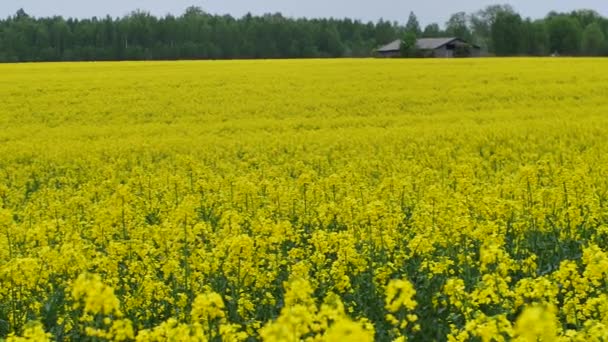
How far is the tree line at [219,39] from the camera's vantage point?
217 feet

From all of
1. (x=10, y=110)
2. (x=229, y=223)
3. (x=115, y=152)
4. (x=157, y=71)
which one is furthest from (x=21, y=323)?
(x=157, y=71)

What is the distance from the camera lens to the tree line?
66000mm

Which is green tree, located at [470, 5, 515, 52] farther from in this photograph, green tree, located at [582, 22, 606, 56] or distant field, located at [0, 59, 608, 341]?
distant field, located at [0, 59, 608, 341]

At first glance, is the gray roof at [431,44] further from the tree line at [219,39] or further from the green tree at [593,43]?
the green tree at [593,43]

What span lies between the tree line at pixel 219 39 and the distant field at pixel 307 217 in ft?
144

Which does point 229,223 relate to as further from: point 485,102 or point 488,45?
point 488,45

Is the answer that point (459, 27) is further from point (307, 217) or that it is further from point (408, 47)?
point (307, 217)

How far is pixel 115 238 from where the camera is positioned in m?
7.84

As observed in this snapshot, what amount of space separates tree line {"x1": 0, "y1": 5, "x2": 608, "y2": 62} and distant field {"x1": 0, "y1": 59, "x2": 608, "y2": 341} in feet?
144

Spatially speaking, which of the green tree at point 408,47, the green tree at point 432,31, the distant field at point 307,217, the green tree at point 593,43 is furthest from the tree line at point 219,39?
the distant field at point 307,217

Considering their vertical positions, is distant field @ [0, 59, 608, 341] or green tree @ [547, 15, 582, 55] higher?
green tree @ [547, 15, 582, 55]

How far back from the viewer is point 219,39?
7075 cm

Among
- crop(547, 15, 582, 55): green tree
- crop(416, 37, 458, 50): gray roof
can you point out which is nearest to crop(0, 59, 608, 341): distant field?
crop(416, 37, 458, 50): gray roof

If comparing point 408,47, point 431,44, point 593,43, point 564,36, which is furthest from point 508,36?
point 408,47
